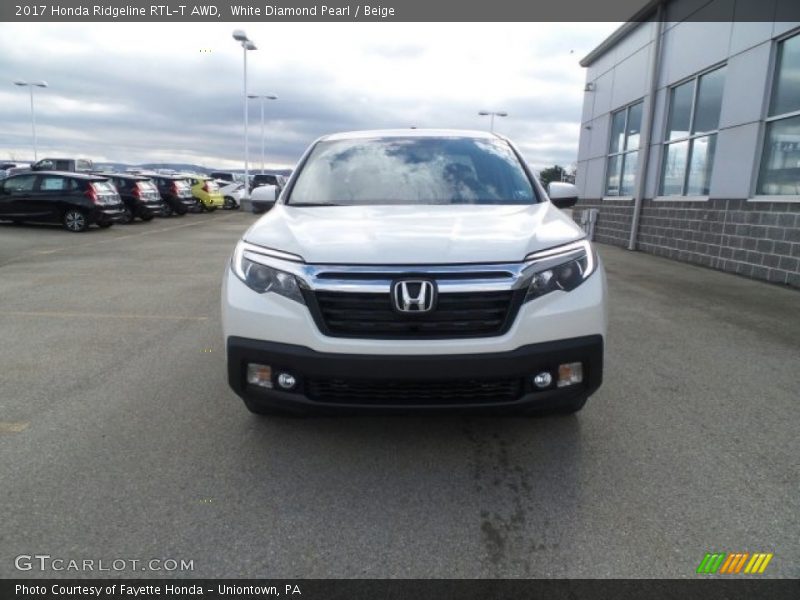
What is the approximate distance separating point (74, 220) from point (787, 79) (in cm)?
1703

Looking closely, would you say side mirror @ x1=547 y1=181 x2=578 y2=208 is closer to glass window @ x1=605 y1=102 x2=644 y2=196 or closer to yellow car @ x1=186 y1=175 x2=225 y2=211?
glass window @ x1=605 y1=102 x2=644 y2=196

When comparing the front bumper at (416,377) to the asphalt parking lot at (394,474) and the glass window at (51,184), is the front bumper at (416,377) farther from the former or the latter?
the glass window at (51,184)

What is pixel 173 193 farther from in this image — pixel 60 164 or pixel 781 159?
pixel 781 159

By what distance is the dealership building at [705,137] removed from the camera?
8617mm

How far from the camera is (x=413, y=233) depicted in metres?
2.79

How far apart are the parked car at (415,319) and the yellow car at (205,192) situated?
26182 millimetres

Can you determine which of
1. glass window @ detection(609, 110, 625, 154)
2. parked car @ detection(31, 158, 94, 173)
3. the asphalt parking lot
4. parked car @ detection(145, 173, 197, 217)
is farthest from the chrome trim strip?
parked car @ detection(31, 158, 94, 173)

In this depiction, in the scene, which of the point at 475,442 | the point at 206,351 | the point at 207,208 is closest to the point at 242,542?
the point at 475,442

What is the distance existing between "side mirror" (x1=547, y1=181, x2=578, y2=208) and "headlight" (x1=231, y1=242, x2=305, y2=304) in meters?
2.18

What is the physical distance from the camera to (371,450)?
10.0 feet

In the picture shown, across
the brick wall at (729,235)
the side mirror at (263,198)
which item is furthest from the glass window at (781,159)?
the side mirror at (263,198)

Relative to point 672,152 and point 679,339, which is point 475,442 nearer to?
point 679,339

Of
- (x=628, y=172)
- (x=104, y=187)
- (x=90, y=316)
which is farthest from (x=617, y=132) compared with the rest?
(x=104, y=187)

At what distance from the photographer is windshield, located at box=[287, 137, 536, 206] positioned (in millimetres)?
3611
